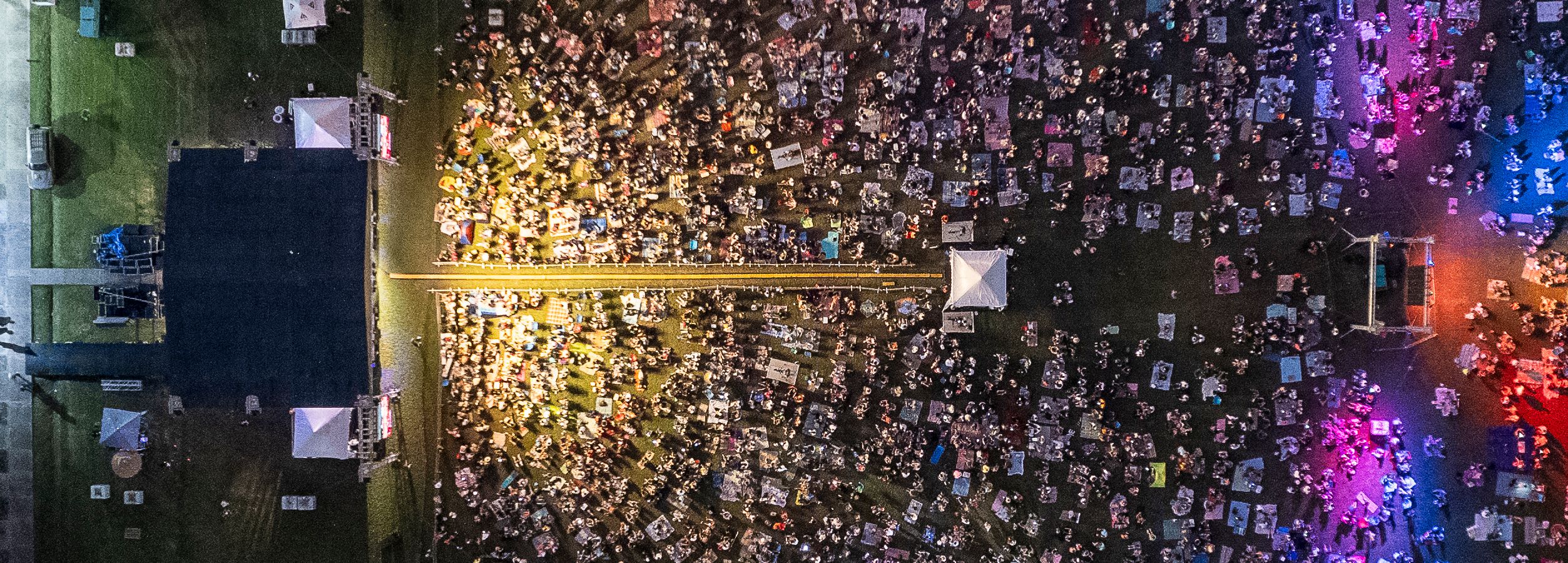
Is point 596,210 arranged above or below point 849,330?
above

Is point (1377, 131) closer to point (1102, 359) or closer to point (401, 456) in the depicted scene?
point (1102, 359)

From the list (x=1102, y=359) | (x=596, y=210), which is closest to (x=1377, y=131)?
(x=1102, y=359)

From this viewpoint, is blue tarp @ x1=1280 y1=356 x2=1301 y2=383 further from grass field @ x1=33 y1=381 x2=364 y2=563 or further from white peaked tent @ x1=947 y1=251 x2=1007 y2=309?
grass field @ x1=33 y1=381 x2=364 y2=563

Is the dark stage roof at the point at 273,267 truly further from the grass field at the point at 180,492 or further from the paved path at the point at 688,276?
the paved path at the point at 688,276

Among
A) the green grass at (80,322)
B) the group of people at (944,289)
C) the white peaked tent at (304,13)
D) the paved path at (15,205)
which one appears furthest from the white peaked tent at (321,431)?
the white peaked tent at (304,13)

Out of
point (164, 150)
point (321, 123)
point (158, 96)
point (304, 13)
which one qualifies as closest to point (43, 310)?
point (164, 150)
